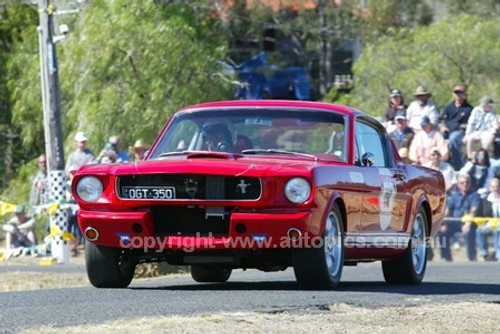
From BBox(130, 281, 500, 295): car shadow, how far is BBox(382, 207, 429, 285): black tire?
110 millimetres

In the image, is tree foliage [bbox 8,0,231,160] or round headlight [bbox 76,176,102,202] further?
tree foliage [bbox 8,0,231,160]

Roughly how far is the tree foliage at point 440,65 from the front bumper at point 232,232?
2716 centimetres

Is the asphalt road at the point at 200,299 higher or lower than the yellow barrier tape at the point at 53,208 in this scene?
higher

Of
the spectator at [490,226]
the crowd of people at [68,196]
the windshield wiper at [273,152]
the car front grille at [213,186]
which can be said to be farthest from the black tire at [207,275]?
the spectator at [490,226]

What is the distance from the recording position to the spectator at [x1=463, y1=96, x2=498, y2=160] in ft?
71.8

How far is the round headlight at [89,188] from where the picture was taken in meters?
10.3

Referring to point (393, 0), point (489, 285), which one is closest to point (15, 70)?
point (393, 0)

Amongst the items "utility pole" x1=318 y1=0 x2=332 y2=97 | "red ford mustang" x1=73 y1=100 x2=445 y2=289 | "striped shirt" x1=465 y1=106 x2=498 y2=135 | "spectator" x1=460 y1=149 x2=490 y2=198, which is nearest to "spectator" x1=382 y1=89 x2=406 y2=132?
"striped shirt" x1=465 y1=106 x2=498 y2=135

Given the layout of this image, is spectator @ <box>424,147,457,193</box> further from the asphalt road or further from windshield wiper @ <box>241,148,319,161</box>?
windshield wiper @ <box>241,148,319,161</box>

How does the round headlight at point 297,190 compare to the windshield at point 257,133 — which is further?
the windshield at point 257,133

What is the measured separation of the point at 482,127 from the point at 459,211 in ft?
5.59

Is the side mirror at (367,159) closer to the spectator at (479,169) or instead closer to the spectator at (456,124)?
the spectator at (479,169)

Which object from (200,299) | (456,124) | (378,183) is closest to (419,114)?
(456,124)

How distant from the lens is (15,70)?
37.2 m
